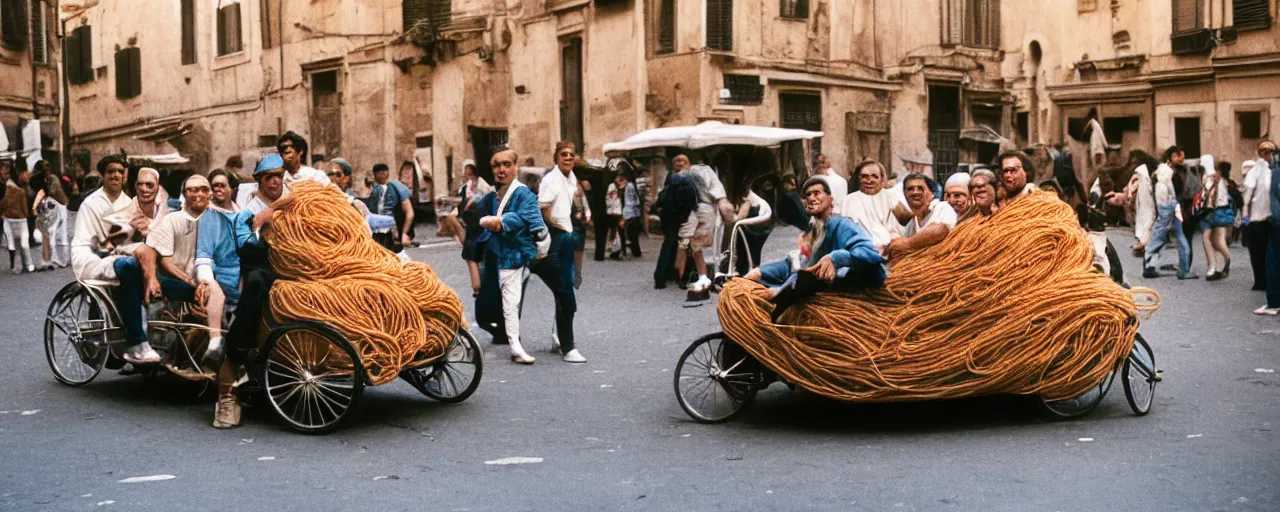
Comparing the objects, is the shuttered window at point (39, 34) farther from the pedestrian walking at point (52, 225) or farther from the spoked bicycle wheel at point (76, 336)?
the spoked bicycle wheel at point (76, 336)

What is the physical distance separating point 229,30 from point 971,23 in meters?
20.1

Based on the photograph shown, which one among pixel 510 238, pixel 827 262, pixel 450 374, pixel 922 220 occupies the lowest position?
pixel 450 374

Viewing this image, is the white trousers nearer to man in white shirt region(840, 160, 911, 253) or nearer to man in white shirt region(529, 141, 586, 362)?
man in white shirt region(529, 141, 586, 362)

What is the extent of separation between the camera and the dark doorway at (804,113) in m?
29.3

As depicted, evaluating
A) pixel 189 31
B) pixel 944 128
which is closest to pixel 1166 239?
pixel 944 128

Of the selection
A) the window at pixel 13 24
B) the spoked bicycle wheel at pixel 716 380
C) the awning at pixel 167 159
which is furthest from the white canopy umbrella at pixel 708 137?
the awning at pixel 167 159

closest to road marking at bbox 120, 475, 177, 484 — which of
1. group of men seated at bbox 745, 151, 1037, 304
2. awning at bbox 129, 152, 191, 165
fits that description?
group of men seated at bbox 745, 151, 1037, 304

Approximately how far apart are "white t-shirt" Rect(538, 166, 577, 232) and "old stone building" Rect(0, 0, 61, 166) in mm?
25972

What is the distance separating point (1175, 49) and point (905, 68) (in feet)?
24.1

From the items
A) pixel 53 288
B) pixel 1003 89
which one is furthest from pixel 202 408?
pixel 1003 89

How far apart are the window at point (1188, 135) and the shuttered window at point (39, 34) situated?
2880cm

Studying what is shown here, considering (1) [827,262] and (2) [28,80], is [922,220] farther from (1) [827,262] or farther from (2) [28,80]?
(2) [28,80]

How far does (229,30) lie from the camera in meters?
39.8

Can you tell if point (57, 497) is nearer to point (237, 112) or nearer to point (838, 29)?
point (838, 29)
